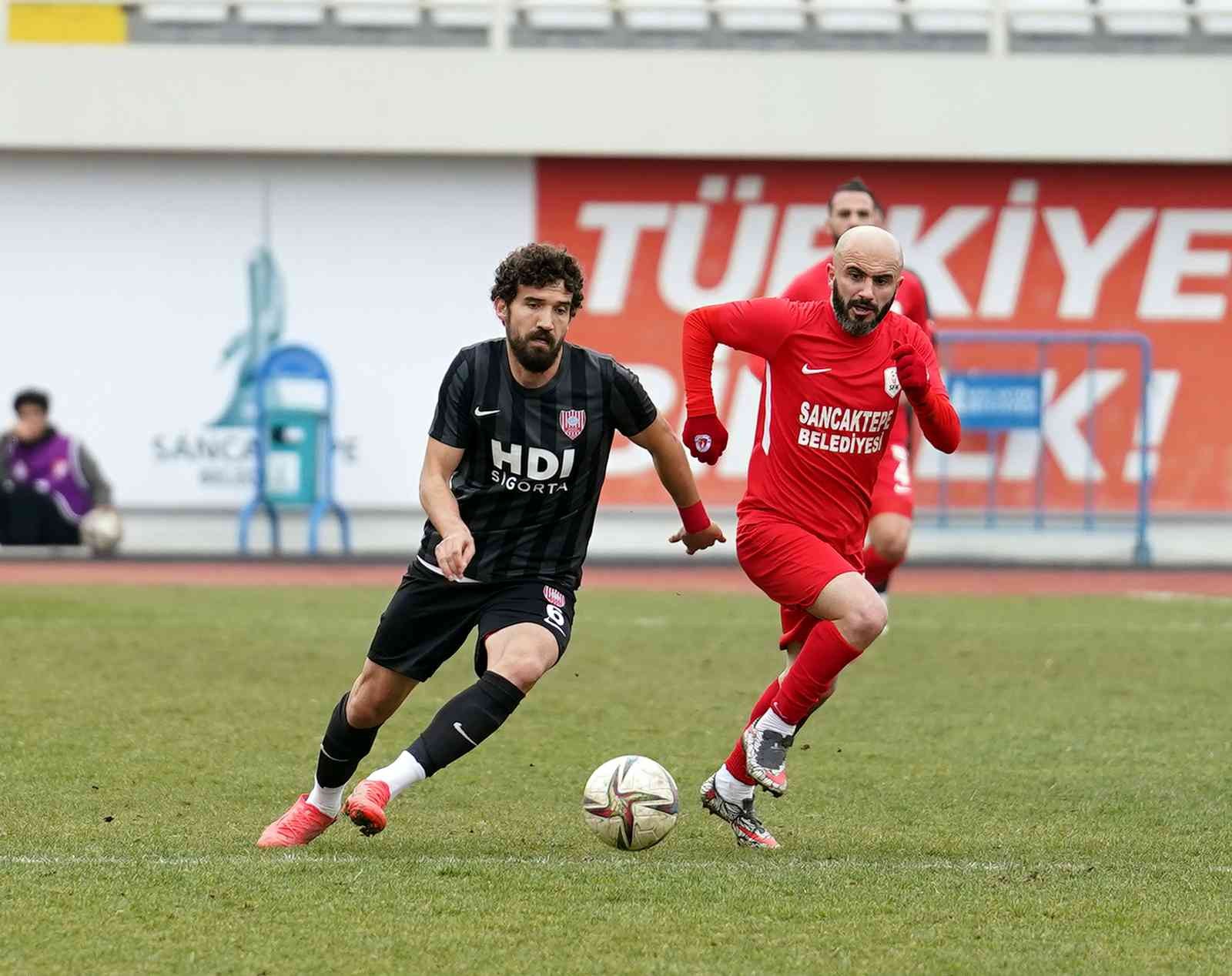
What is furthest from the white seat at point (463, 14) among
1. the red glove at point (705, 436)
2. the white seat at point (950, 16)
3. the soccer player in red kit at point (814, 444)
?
the red glove at point (705, 436)

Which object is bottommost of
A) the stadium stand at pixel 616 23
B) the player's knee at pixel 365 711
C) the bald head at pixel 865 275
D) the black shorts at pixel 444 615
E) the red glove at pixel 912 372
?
the player's knee at pixel 365 711

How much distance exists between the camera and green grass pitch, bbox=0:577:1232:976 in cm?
505

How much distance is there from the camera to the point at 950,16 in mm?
22125

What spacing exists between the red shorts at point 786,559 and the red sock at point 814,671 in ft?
0.47

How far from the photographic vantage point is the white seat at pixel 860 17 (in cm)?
2195

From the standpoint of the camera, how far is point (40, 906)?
5.36 metres

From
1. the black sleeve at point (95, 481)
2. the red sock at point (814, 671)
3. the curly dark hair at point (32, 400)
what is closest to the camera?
the red sock at point (814, 671)

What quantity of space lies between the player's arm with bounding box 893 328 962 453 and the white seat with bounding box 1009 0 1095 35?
16.1 meters

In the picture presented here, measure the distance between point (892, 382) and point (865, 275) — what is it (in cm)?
37

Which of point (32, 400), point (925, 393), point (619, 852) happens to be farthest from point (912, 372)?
point (32, 400)

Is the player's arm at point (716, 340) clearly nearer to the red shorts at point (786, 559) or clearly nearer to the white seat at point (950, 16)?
the red shorts at point (786, 559)

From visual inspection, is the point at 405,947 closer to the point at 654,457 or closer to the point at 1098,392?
the point at 654,457

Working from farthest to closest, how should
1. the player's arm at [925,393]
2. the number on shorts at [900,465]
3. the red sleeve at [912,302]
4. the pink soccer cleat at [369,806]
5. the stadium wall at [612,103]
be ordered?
1. the stadium wall at [612,103]
2. the number on shorts at [900,465]
3. the red sleeve at [912,302]
4. the player's arm at [925,393]
5. the pink soccer cleat at [369,806]

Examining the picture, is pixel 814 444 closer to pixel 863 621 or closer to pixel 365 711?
pixel 863 621
